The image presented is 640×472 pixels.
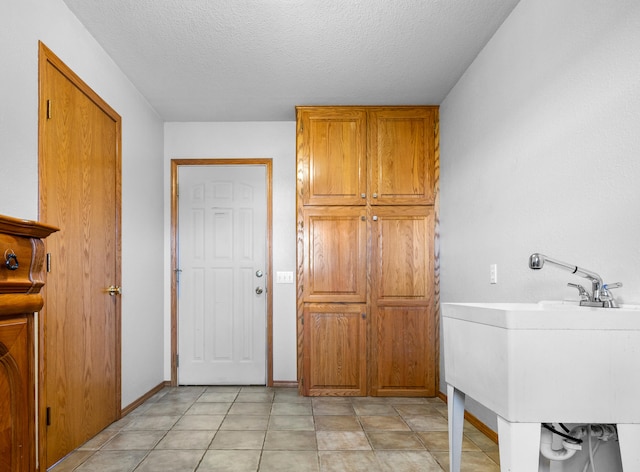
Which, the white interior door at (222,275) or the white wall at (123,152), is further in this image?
the white interior door at (222,275)

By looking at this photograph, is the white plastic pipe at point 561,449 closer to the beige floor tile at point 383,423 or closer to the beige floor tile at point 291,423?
the beige floor tile at point 383,423

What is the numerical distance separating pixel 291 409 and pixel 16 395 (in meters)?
2.61

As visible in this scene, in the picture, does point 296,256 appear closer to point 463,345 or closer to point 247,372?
point 247,372

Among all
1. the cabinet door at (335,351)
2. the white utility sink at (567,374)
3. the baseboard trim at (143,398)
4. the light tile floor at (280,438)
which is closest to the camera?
the white utility sink at (567,374)

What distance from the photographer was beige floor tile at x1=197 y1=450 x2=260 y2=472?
2.38m

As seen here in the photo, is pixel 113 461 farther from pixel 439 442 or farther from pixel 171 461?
pixel 439 442

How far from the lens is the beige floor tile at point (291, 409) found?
3.39 meters

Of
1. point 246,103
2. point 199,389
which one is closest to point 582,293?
point 246,103

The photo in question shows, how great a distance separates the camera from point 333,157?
3.96 metres

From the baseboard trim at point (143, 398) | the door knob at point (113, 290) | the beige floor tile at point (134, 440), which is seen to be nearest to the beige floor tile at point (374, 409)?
the beige floor tile at point (134, 440)

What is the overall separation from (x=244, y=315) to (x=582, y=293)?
3140mm

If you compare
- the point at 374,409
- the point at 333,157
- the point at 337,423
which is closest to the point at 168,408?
the point at 337,423

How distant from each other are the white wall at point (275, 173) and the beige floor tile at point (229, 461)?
166 cm

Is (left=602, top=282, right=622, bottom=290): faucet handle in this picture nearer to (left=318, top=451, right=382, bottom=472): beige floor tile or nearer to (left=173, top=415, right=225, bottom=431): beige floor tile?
(left=318, top=451, right=382, bottom=472): beige floor tile
